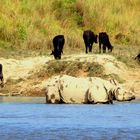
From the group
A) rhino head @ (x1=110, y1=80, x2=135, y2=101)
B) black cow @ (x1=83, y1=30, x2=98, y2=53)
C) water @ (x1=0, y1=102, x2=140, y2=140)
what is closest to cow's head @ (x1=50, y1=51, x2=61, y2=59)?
black cow @ (x1=83, y1=30, x2=98, y2=53)

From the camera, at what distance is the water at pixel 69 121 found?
1697 centimetres

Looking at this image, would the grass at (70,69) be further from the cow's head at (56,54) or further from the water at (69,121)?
the water at (69,121)

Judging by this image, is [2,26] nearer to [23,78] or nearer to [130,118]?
[23,78]

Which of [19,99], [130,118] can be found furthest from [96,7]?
[130,118]

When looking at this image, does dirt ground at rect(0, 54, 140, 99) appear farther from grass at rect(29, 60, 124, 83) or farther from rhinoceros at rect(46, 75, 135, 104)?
rhinoceros at rect(46, 75, 135, 104)

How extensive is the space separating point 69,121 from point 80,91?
4358mm

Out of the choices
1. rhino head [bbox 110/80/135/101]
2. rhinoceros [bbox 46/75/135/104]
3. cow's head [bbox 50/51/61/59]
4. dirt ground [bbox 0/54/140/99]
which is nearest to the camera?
rhinoceros [bbox 46/75/135/104]

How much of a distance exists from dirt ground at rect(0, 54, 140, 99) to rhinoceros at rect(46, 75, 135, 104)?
2.64 metres

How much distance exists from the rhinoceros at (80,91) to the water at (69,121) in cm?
41

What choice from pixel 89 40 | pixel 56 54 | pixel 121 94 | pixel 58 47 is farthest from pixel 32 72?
pixel 89 40

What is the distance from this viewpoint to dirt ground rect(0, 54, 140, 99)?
27000 mm

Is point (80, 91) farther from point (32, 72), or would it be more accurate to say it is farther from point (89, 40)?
point (89, 40)

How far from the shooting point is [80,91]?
77.4 feet

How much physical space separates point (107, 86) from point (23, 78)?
16.8 feet
